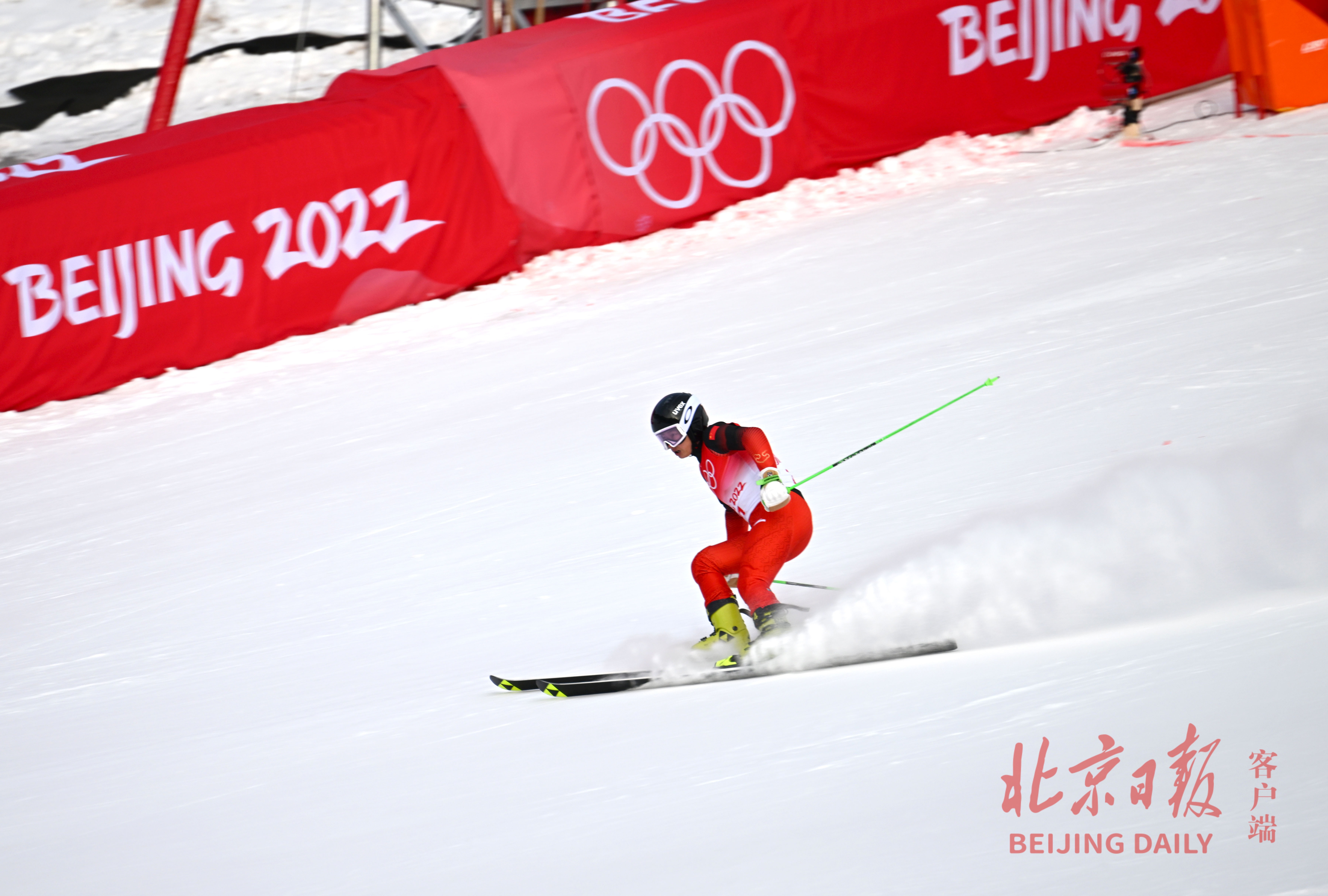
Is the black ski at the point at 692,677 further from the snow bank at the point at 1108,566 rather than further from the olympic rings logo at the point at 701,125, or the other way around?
the olympic rings logo at the point at 701,125

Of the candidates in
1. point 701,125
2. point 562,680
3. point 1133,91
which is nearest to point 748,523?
point 562,680

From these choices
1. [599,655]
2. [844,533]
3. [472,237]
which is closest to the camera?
[599,655]

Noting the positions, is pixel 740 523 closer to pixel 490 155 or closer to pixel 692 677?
pixel 692 677

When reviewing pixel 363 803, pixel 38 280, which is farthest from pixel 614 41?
pixel 363 803

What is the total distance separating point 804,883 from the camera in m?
2.91

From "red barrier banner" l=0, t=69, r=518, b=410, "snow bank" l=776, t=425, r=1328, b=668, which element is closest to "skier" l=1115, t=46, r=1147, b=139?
"red barrier banner" l=0, t=69, r=518, b=410

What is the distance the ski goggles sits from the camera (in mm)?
4582

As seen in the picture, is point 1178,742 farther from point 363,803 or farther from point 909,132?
point 909,132

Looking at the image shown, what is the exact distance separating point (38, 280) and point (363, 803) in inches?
286

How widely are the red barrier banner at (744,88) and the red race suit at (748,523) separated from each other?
7.20 meters

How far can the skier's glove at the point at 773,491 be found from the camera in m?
4.30

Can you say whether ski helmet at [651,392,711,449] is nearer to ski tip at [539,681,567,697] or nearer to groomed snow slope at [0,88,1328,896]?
groomed snow slope at [0,88,1328,896]

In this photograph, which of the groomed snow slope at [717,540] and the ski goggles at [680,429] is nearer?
the groomed snow slope at [717,540]

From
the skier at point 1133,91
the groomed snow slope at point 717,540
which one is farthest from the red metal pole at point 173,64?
the skier at point 1133,91
